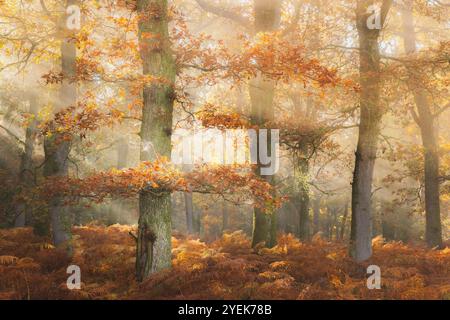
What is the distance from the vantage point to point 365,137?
10617mm

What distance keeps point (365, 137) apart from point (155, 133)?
5531mm

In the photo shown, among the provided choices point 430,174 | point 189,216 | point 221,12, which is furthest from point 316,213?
point 221,12

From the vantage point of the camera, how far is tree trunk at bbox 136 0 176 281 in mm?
8453

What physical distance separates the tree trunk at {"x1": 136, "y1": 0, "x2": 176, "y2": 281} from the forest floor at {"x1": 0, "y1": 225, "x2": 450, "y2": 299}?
0.53 m

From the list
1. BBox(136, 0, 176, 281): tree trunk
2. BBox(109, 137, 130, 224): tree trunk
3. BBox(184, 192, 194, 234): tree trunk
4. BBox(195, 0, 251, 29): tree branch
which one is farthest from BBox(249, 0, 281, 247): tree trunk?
BBox(109, 137, 130, 224): tree trunk

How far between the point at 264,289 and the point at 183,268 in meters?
1.95

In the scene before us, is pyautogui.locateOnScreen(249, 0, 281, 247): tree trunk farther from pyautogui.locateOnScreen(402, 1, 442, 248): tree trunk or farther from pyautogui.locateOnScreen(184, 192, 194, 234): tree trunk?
pyautogui.locateOnScreen(184, 192, 194, 234): tree trunk

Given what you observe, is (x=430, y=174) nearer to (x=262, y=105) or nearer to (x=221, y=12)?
(x=262, y=105)

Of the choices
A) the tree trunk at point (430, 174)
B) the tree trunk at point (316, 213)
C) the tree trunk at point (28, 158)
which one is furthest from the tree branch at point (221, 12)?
the tree trunk at point (316, 213)

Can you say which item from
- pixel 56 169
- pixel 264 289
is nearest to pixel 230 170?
pixel 264 289

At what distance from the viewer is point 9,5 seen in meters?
11.7

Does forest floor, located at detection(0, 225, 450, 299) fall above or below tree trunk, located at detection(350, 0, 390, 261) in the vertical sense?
below
